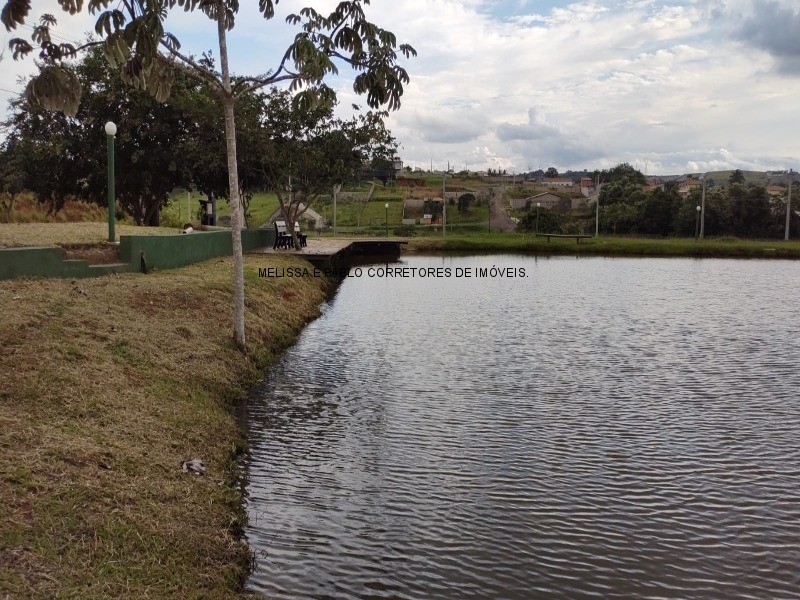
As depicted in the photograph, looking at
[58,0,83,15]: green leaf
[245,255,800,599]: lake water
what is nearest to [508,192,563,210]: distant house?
[245,255,800,599]: lake water

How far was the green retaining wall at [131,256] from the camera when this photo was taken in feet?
37.7

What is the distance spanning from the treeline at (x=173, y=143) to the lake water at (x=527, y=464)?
13.5 m

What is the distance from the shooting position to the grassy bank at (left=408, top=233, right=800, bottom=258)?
155ft

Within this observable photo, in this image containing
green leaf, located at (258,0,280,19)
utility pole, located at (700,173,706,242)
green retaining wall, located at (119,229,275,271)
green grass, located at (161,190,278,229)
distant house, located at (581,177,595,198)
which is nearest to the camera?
green leaf, located at (258,0,280,19)

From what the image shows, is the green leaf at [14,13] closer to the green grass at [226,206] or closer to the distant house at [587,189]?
the green grass at [226,206]

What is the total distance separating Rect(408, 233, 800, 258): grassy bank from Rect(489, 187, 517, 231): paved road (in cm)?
2095

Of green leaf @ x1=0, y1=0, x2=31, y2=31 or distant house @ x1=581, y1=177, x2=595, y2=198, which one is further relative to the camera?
distant house @ x1=581, y1=177, x2=595, y2=198

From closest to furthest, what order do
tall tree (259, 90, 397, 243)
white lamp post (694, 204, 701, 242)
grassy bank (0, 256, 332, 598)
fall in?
grassy bank (0, 256, 332, 598) → tall tree (259, 90, 397, 243) → white lamp post (694, 204, 701, 242)

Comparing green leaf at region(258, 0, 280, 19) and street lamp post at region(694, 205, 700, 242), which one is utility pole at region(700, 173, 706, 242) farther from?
green leaf at region(258, 0, 280, 19)

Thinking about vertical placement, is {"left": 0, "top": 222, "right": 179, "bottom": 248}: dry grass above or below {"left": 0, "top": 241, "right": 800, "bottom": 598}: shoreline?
above

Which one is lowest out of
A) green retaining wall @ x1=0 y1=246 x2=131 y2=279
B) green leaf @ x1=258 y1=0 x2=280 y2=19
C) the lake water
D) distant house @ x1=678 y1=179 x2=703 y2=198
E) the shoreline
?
the lake water

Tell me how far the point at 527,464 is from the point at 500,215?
7952cm

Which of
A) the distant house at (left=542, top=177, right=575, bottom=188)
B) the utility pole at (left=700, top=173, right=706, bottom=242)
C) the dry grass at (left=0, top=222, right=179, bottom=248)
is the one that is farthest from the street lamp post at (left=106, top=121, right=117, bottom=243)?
the distant house at (left=542, top=177, right=575, bottom=188)

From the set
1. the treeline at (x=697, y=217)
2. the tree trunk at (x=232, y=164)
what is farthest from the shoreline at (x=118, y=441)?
the treeline at (x=697, y=217)
